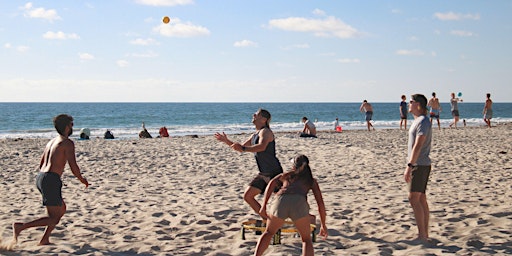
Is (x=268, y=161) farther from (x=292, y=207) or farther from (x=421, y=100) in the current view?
(x=421, y=100)

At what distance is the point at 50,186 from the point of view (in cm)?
516

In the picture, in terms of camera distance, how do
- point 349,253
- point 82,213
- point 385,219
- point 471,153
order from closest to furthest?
point 349,253, point 385,219, point 82,213, point 471,153

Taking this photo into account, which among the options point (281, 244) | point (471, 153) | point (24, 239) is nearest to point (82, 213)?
point (24, 239)

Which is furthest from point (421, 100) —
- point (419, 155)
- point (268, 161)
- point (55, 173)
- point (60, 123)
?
point (55, 173)

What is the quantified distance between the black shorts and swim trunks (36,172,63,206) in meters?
3.42

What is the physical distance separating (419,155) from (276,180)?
5.29 ft

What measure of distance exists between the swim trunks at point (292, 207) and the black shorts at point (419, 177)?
1479 mm

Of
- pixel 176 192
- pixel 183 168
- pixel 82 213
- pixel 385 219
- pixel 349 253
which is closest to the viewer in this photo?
pixel 349 253

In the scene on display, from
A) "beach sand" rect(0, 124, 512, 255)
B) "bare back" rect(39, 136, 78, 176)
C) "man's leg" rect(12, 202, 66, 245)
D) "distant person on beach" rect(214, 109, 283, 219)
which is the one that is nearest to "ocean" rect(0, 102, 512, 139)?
"beach sand" rect(0, 124, 512, 255)

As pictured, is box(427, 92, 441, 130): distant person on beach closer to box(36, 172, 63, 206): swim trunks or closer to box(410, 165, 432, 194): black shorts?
box(410, 165, 432, 194): black shorts

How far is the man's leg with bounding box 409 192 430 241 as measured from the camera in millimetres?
5484

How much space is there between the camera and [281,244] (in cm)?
562

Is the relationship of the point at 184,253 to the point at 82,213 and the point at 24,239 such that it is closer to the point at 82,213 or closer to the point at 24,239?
the point at 24,239

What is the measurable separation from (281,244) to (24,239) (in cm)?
274
